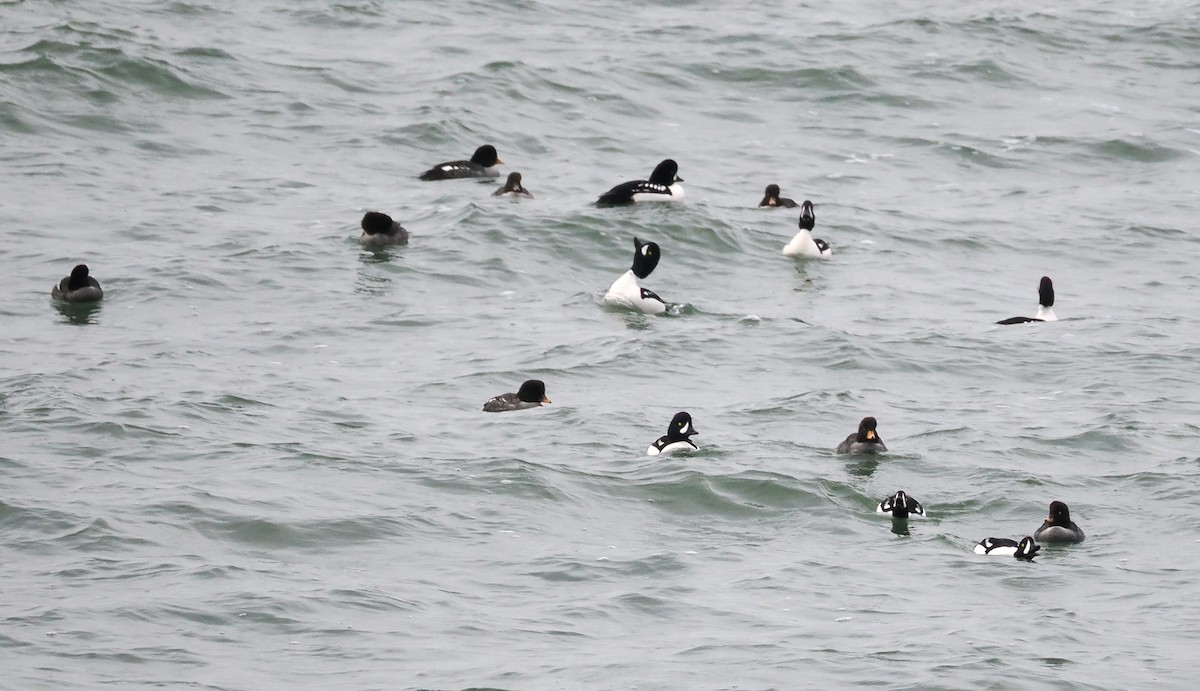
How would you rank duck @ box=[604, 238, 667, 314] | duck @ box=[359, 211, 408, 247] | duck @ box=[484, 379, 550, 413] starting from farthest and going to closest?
duck @ box=[359, 211, 408, 247] → duck @ box=[604, 238, 667, 314] → duck @ box=[484, 379, 550, 413]

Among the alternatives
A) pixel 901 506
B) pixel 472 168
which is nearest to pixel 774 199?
pixel 472 168

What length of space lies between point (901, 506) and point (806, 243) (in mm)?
10838

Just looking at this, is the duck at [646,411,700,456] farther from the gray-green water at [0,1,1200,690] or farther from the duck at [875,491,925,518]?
the duck at [875,491,925,518]

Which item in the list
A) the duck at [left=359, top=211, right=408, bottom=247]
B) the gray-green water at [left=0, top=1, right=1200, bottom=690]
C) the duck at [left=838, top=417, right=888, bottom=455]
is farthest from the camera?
the duck at [left=359, top=211, right=408, bottom=247]

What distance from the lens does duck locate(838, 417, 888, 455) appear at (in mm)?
16922

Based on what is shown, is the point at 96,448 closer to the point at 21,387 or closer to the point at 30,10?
the point at 21,387

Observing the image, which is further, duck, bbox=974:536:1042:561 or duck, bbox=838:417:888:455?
duck, bbox=838:417:888:455

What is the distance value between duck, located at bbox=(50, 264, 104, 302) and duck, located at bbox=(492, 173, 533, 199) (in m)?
7.61

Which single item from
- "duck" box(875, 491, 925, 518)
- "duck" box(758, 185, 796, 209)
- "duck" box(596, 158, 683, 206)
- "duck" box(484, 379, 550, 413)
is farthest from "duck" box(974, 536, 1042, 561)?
"duck" box(758, 185, 796, 209)

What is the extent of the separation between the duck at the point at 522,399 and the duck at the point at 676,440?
2.00 m

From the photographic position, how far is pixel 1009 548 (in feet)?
48.2

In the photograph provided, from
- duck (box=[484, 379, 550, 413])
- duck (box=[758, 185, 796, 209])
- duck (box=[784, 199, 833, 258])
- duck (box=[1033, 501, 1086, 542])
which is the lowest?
duck (box=[484, 379, 550, 413])

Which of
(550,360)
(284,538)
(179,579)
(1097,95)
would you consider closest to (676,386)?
(550,360)

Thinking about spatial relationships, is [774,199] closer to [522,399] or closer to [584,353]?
[584,353]
